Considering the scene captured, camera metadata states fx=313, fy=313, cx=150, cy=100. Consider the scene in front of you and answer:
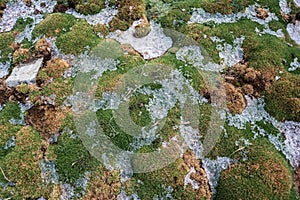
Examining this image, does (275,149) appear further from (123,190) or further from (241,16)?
(241,16)

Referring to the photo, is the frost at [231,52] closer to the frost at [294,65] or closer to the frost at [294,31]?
the frost at [294,65]

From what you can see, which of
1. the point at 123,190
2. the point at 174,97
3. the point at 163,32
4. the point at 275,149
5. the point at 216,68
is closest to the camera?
the point at 123,190

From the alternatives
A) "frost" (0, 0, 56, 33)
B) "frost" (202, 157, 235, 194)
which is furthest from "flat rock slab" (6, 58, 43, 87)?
"frost" (202, 157, 235, 194)

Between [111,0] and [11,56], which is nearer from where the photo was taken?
[11,56]

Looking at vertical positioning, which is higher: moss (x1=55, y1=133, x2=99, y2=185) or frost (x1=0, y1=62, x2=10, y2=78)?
frost (x1=0, y1=62, x2=10, y2=78)

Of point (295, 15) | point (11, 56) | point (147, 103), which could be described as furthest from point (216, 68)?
point (11, 56)

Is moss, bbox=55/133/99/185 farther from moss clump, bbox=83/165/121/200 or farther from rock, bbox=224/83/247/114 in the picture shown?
rock, bbox=224/83/247/114
